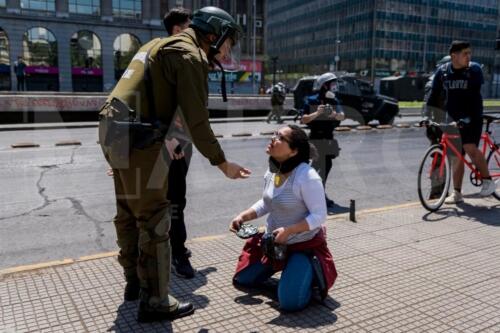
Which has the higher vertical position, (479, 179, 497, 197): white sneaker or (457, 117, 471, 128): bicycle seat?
(457, 117, 471, 128): bicycle seat

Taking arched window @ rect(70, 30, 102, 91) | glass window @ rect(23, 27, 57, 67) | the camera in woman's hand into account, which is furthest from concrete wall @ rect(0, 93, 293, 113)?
arched window @ rect(70, 30, 102, 91)

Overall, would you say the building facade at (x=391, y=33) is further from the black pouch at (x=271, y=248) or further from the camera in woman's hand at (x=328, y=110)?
the black pouch at (x=271, y=248)

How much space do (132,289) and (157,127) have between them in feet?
4.05

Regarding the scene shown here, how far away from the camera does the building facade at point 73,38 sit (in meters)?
49.0

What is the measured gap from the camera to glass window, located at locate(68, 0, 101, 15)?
5128cm

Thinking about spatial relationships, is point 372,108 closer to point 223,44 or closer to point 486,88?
point 223,44

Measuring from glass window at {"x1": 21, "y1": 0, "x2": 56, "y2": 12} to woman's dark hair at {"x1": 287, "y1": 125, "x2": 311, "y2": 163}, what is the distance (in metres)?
52.9

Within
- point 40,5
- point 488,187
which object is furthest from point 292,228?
point 40,5

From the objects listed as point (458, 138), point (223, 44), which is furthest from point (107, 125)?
point (458, 138)

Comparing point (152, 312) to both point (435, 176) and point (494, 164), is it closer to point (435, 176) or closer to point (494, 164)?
point (435, 176)

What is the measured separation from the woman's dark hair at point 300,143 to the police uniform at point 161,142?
0.72 meters

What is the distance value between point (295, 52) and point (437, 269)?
389ft

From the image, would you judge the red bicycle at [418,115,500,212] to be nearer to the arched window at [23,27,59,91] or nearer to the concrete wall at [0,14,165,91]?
the concrete wall at [0,14,165,91]

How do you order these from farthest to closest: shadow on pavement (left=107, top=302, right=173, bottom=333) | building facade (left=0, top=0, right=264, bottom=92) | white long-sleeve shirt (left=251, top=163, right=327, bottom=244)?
1. building facade (left=0, top=0, right=264, bottom=92)
2. white long-sleeve shirt (left=251, top=163, right=327, bottom=244)
3. shadow on pavement (left=107, top=302, right=173, bottom=333)
